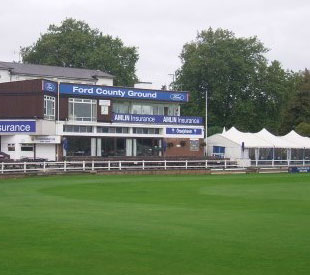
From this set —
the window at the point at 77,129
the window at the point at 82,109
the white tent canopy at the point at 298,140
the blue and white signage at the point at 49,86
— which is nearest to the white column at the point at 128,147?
the window at the point at 82,109

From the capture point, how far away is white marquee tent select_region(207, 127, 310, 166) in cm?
6669

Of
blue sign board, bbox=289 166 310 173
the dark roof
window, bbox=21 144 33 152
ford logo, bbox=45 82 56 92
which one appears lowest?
blue sign board, bbox=289 166 310 173

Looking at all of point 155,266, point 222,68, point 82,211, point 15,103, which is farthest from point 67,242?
point 222,68

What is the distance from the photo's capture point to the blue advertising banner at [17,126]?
185ft

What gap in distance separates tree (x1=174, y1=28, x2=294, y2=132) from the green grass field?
204 feet

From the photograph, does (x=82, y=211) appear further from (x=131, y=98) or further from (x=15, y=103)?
(x=131, y=98)

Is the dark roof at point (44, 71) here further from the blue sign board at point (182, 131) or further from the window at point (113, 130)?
the blue sign board at point (182, 131)

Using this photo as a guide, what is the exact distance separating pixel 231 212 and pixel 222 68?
67081mm

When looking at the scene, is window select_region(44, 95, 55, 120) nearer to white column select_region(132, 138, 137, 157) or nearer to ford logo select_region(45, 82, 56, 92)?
ford logo select_region(45, 82, 56, 92)

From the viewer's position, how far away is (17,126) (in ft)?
186

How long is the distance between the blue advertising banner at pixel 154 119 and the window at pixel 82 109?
2118mm

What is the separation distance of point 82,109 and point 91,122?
1.55 m

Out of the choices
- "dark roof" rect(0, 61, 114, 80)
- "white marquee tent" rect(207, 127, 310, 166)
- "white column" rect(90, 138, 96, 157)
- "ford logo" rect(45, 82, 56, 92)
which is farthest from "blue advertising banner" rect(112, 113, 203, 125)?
"dark roof" rect(0, 61, 114, 80)

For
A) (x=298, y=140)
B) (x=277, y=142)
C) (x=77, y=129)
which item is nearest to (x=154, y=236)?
(x=77, y=129)
